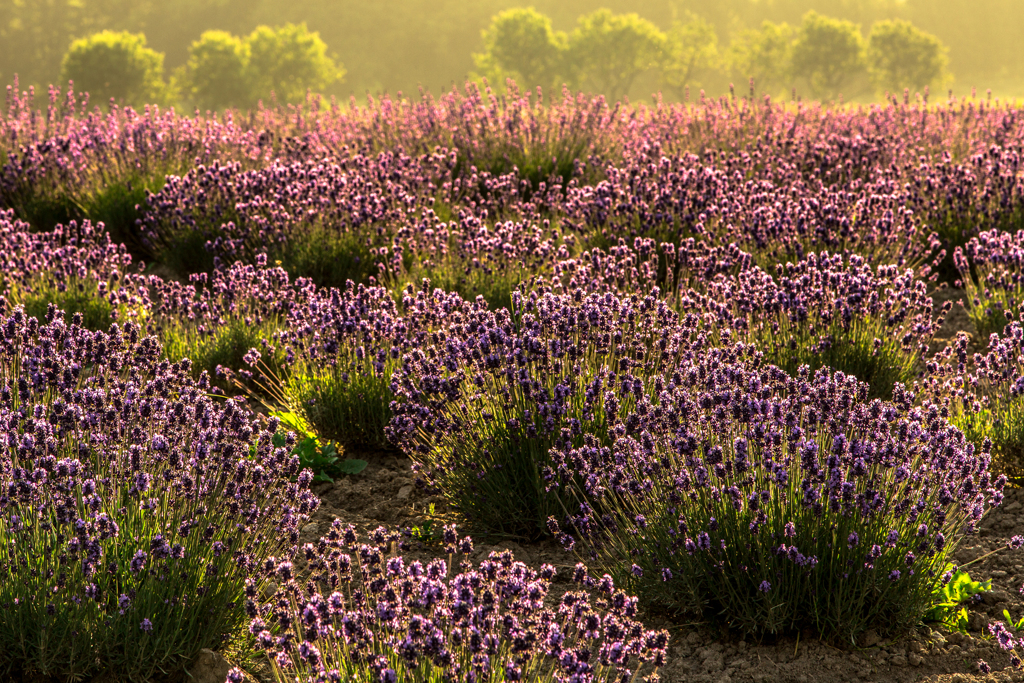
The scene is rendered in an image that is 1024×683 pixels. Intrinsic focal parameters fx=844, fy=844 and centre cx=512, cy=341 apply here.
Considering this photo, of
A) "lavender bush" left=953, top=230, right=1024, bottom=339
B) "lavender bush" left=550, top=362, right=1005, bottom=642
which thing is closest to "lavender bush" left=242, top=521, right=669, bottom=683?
"lavender bush" left=550, top=362, right=1005, bottom=642

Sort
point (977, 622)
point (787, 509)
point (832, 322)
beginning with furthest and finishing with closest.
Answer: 1. point (832, 322)
2. point (977, 622)
3. point (787, 509)

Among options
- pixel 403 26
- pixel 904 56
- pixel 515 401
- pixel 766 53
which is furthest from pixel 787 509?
pixel 403 26

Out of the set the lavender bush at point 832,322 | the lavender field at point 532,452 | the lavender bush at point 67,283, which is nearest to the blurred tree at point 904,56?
the lavender field at point 532,452

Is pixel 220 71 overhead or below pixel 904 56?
below

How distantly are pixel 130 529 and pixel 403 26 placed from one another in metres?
66.4

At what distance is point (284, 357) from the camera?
4.98m

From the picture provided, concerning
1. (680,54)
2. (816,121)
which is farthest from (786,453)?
(680,54)

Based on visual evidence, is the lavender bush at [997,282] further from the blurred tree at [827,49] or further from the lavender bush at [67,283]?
the blurred tree at [827,49]

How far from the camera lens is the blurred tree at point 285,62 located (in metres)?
45.4

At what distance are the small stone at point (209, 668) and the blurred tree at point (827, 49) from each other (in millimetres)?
48724

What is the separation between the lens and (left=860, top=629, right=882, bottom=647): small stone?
2.80m

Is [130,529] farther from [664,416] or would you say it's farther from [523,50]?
[523,50]

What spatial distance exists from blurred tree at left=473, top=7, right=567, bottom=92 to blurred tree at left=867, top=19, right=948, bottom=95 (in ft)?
57.3

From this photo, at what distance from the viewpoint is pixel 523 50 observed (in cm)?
4881
